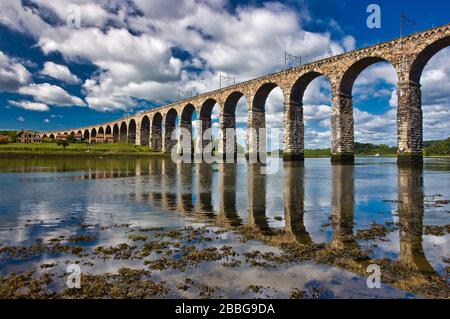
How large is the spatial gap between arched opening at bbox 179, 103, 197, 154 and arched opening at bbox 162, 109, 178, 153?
18.4 ft

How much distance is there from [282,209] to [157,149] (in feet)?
294

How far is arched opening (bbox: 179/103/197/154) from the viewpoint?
8125cm

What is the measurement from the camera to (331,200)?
554 inches

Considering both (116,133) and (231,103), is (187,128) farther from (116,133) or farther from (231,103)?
(116,133)

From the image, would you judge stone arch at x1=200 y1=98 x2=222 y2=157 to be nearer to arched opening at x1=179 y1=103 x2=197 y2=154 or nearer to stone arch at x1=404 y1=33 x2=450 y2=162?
arched opening at x1=179 y1=103 x2=197 y2=154

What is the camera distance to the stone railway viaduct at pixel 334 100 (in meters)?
34.6

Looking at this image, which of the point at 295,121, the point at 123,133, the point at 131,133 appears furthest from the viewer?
the point at 123,133

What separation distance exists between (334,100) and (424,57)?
11.9m

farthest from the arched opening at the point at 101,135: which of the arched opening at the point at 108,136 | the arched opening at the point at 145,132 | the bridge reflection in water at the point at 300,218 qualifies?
the bridge reflection in water at the point at 300,218

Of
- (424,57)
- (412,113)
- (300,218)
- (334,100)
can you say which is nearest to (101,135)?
(334,100)

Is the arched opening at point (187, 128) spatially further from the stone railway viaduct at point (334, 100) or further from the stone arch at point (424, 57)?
the stone arch at point (424, 57)

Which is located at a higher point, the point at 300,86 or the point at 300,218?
the point at 300,86

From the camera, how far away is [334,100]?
43.4 meters

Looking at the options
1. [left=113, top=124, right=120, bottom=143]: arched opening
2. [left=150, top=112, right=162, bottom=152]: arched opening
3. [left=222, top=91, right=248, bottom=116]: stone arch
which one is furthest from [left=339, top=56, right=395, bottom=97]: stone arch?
[left=113, top=124, right=120, bottom=143]: arched opening
